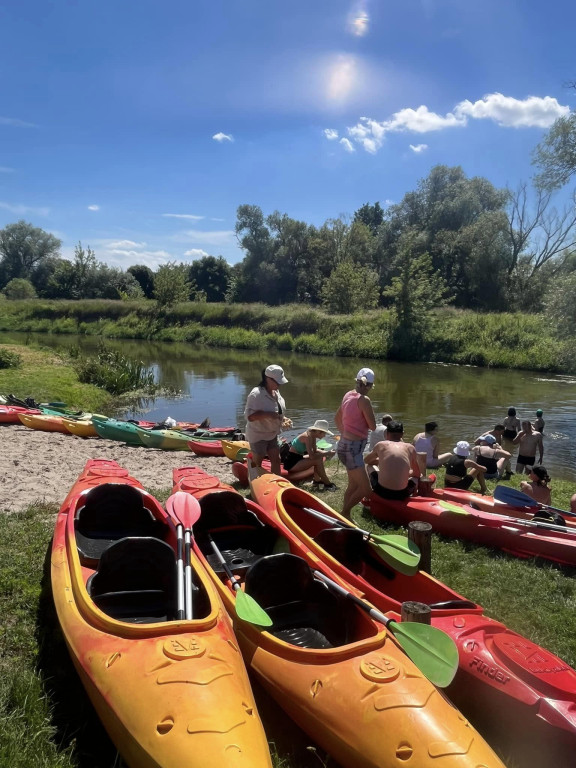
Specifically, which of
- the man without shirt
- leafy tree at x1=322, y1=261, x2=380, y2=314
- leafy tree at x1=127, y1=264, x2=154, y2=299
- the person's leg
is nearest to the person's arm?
the man without shirt

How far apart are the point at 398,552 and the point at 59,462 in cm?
609

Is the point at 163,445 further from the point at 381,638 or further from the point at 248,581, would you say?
the point at 381,638

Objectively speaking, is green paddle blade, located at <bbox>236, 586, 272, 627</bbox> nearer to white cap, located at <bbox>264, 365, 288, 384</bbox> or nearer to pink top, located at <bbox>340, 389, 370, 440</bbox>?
pink top, located at <bbox>340, 389, 370, 440</bbox>

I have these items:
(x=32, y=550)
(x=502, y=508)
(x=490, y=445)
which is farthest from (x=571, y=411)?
(x=32, y=550)

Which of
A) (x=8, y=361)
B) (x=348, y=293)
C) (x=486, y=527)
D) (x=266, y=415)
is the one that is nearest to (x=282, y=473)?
(x=266, y=415)

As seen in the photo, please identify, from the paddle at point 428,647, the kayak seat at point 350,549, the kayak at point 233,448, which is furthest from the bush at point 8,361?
the paddle at point 428,647

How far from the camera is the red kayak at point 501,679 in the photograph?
2.61 meters

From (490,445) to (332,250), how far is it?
43264mm

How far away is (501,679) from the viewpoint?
2.84 meters

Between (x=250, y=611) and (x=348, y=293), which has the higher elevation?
(x=348, y=293)

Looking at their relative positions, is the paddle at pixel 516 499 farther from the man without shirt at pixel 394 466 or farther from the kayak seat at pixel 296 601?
the kayak seat at pixel 296 601

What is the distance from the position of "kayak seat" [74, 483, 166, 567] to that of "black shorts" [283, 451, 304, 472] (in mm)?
2935

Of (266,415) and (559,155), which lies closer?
(266,415)

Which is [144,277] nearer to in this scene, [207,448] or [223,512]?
[207,448]
